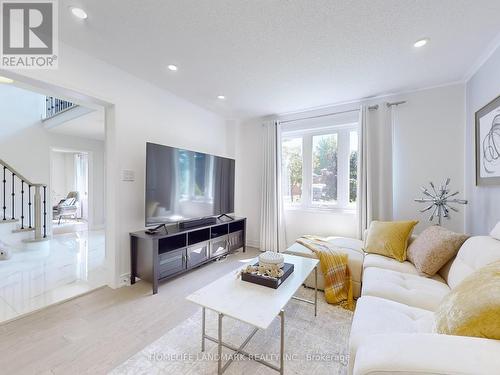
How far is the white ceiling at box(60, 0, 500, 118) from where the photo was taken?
158cm

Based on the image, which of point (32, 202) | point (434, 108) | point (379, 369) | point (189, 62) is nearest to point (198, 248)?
point (189, 62)

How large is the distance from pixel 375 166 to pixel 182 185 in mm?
2692

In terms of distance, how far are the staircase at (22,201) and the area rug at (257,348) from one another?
149 inches

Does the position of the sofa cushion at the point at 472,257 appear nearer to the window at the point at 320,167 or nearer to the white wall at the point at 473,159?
the white wall at the point at 473,159

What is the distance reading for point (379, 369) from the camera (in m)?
0.71

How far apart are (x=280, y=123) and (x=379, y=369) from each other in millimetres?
3531

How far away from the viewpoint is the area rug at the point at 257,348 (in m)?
1.40

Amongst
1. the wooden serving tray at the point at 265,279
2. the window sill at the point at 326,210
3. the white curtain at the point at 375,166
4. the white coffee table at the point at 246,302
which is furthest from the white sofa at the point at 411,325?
the window sill at the point at 326,210

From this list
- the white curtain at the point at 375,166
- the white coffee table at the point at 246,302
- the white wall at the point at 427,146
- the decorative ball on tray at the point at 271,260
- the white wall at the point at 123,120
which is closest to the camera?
the white coffee table at the point at 246,302

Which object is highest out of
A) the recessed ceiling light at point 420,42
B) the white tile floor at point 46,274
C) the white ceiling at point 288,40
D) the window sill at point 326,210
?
the white ceiling at point 288,40

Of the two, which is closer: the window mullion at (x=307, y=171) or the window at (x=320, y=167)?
the window at (x=320, y=167)

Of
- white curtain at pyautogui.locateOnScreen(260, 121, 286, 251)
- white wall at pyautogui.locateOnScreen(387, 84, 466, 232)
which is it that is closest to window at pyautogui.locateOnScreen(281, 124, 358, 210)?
white curtain at pyautogui.locateOnScreen(260, 121, 286, 251)

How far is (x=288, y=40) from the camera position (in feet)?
6.29

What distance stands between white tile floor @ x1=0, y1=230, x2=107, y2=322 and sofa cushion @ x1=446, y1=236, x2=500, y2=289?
11.0ft
